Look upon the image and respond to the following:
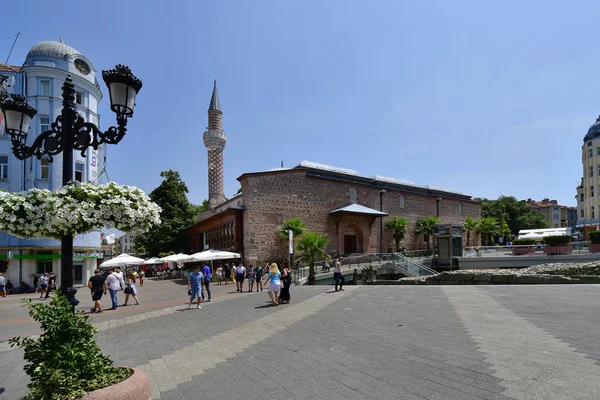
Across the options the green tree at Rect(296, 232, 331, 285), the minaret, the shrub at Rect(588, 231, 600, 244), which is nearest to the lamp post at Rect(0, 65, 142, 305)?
the green tree at Rect(296, 232, 331, 285)

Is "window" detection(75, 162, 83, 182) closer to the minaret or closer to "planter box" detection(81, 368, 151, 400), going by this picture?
the minaret

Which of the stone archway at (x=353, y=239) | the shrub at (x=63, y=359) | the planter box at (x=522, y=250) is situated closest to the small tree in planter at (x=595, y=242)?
the planter box at (x=522, y=250)

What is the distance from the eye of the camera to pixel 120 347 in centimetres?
793

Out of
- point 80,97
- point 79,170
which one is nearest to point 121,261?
point 79,170

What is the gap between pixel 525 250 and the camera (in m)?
29.8

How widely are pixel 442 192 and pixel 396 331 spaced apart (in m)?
44.0

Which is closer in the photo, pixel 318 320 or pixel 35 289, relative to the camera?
pixel 318 320

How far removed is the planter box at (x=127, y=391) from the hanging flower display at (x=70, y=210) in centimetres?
258

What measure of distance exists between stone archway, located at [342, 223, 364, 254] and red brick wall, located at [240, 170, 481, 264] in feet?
1.67

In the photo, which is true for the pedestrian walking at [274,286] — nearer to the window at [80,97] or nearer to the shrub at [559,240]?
the window at [80,97]

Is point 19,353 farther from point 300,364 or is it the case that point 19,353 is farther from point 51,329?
point 300,364

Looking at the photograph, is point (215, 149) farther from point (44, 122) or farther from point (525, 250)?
point (525, 250)

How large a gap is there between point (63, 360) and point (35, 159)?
94.7ft

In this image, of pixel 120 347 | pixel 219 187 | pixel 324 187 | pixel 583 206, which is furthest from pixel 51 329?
pixel 583 206
